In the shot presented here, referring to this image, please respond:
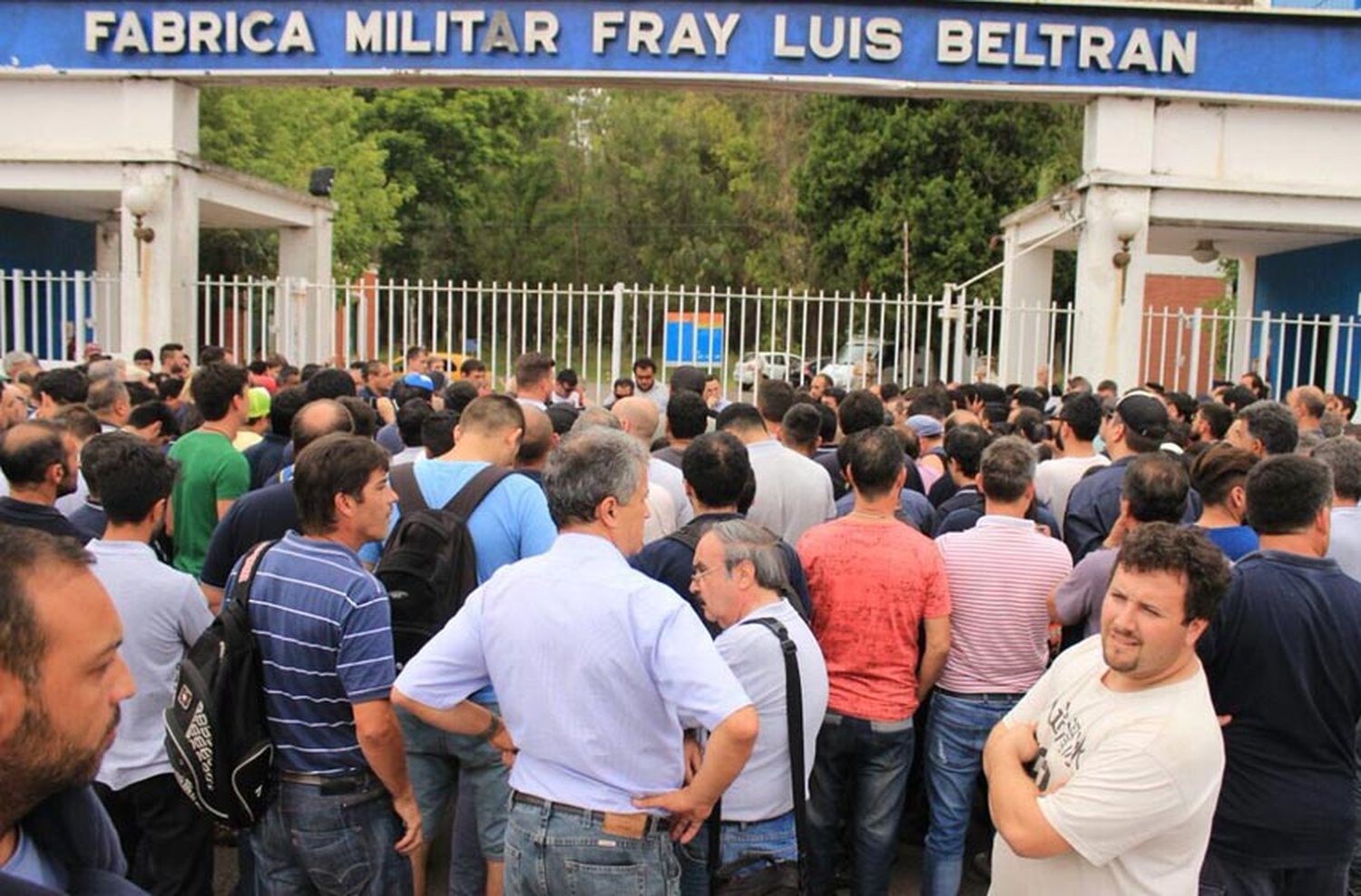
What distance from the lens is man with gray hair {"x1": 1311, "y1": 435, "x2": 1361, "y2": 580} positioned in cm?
425

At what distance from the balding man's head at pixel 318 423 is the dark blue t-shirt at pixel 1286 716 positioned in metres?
3.17

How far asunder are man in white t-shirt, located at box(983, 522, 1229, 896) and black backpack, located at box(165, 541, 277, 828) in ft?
5.97

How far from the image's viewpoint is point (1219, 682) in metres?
3.17

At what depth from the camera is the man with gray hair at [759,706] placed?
313cm

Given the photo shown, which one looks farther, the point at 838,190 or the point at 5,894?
the point at 838,190

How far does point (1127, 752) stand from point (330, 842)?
1983mm

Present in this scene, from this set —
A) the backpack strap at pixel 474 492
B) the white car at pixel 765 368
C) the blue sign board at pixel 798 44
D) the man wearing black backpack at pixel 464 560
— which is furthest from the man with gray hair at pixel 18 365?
the backpack strap at pixel 474 492

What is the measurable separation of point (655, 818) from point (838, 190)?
2464cm

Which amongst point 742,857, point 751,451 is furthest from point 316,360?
point 742,857

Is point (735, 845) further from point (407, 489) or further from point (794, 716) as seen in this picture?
point (407, 489)

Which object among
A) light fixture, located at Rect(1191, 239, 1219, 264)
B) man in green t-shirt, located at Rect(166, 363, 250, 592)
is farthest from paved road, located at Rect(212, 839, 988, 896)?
light fixture, located at Rect(1191, 239, 1219, 264)

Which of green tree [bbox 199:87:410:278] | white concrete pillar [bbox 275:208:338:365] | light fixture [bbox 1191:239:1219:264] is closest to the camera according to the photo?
white concrete pillar [bbox 275:208:338:365]

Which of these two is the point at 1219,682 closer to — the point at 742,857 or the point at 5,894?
the point at 742,857

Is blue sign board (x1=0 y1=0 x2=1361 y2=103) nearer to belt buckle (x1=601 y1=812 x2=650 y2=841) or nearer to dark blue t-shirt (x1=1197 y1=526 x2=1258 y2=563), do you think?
dark blue t-shirt (x1=1197 y1=526 x2=1258 y2=563)
